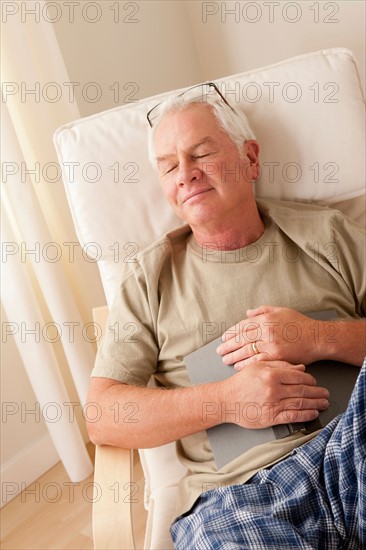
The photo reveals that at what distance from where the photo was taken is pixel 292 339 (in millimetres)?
1438

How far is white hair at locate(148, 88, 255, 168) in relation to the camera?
1.63m

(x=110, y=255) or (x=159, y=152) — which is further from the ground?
(x=159, y=152)

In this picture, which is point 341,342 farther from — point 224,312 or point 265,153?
point 265,153

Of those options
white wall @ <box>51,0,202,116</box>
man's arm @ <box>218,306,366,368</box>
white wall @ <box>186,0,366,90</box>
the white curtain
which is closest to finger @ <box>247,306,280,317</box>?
man's arm @ <box>218,306,366,368</box>

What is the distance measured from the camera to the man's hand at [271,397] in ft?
4.51

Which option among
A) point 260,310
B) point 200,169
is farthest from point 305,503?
point 200,169

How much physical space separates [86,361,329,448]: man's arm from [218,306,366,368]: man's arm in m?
0.04

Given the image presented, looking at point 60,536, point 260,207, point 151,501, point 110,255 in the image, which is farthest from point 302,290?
point 60,536

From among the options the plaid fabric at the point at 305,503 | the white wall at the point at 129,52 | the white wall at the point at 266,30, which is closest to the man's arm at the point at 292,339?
the plaid fabric at the point at 305,503

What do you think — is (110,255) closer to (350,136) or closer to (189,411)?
(189,411)

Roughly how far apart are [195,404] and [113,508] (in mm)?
256

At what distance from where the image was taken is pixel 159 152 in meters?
1.63

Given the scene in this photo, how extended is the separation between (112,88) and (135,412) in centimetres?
132

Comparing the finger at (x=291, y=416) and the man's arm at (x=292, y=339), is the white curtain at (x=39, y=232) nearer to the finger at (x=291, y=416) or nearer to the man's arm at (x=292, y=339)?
the man's arm at (x=292, y=339)
